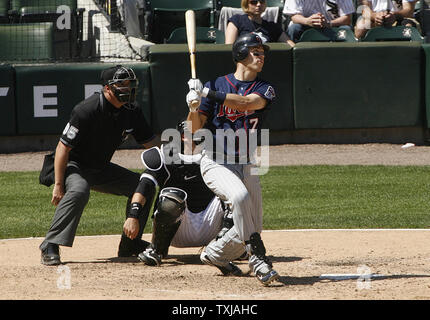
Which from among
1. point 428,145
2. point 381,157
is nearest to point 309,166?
point 381,157

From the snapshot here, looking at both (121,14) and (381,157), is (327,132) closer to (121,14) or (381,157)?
(381,157)

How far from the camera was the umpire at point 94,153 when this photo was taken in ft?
21.5

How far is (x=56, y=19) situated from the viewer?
14.7 meters

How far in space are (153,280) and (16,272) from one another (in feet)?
3.61

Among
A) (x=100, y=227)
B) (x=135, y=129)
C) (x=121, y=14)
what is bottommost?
(x=100, y=227)

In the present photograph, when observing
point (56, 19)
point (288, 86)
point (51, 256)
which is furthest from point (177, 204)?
point (56, 19)

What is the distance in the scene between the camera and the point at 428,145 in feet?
42.8

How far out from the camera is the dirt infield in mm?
5406

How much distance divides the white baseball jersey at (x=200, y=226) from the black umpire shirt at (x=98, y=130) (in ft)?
2.65

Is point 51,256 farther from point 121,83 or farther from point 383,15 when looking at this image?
point 383,15

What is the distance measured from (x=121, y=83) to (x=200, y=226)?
1261 millimetres

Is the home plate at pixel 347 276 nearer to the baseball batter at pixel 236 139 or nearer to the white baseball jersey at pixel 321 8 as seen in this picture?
the baseball batter at pixel 236 139

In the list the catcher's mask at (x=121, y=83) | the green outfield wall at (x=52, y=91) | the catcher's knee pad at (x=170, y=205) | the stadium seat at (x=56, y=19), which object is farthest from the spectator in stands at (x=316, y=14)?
the catcher's knee pad at (x=170, y=205)

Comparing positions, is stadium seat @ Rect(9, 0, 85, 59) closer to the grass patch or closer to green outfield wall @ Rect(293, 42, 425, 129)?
the grass patch
